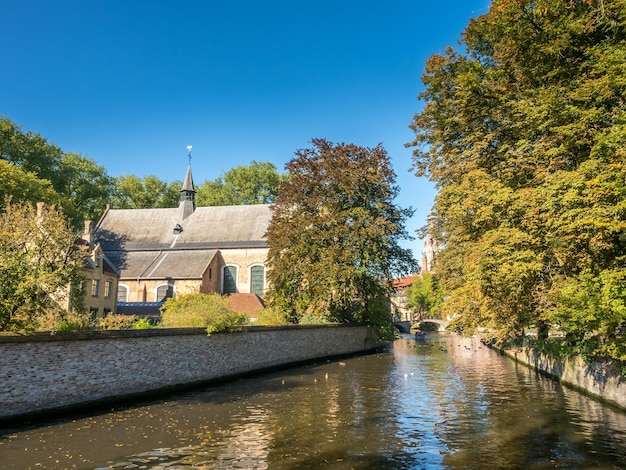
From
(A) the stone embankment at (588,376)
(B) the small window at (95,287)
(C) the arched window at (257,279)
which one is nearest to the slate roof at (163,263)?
(C) the arched window at (257,279)

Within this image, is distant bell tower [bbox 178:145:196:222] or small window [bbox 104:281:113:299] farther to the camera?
distant bell tower [bbox 178:145:196:222]

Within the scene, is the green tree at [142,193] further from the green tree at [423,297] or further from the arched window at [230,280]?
the green tree at [423,297]

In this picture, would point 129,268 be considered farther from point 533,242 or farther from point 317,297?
point 533,242

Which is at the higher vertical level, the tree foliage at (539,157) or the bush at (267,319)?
the tree foliage at (539,157)

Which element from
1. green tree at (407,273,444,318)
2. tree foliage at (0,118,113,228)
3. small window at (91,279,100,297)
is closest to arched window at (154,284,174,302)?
small window at (91,279,100,297)

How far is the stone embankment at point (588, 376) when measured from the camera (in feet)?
46.7

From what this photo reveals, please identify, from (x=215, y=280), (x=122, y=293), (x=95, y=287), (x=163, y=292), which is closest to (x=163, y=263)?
(x=163, y=292)

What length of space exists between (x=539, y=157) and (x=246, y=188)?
53219 mm

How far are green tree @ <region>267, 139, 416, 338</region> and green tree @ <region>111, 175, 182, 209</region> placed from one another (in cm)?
3558

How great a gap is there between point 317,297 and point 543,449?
22619 mm

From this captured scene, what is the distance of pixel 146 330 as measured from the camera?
16.8 m

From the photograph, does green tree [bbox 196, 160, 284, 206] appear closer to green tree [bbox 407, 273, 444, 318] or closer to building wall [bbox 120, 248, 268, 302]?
building wall [bbox 120, 248, 268, 302]

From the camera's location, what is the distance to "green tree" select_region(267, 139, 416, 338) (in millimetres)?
31484

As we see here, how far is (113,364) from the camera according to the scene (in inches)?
603
